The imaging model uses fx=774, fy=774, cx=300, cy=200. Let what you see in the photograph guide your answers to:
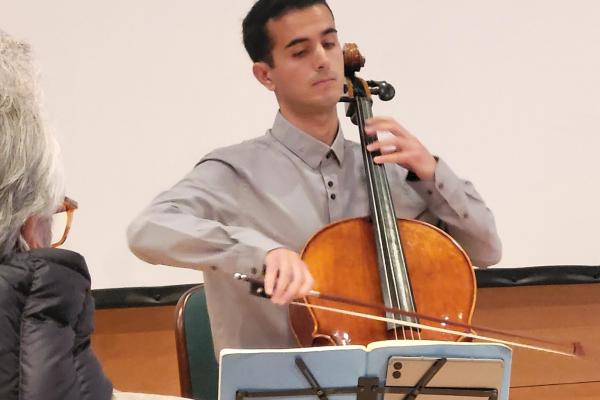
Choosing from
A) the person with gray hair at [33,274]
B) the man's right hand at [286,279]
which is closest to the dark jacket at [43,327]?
the person with gray hair at [33,274]

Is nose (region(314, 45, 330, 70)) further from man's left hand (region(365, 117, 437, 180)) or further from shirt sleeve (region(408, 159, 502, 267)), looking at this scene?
shirt sleeve (region(408, 159, 502, 267))

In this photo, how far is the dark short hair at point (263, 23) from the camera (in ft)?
5.45

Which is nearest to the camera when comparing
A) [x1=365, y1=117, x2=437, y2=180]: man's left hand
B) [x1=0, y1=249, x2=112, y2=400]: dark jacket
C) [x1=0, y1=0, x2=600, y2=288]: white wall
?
[x1=0, y1=249, x2=112, y2=400]: dark jacket

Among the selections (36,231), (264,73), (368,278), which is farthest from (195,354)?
(36,231)

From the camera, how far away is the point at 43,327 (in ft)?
2.46

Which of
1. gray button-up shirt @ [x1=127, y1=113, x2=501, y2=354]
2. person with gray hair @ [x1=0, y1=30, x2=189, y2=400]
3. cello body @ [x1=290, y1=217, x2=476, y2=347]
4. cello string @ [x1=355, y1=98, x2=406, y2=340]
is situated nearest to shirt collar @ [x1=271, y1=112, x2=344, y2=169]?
gray button-up shirt @ [x1=127, y1=113, x2=501, y2=354]

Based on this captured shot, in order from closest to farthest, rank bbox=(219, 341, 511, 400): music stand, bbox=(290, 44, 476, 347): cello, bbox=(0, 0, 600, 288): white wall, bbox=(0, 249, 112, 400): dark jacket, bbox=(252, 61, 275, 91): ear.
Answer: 1. bbox=(0, 249, 112, 400): dark jacket
2. bbox=(219, 341, 511, 400): music stand
3. bbox=(290, 44, 476, 347): cello
4. bbox=(252, 61, 275, 91): ear
5. bbox=(0, 0, 600, 288): white wall

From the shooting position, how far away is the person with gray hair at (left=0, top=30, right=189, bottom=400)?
2.42ft

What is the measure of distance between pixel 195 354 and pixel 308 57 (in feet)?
2.34

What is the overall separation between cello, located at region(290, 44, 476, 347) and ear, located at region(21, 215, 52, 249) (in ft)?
1.96

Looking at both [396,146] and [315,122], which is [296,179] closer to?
[315,122]

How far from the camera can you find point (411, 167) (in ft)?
5.32

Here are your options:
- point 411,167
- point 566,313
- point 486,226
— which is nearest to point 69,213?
point 411,167

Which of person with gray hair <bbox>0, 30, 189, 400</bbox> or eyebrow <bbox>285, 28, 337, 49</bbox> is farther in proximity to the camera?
eyebrow <bbox>285, 28, 337, 49</bbox>
